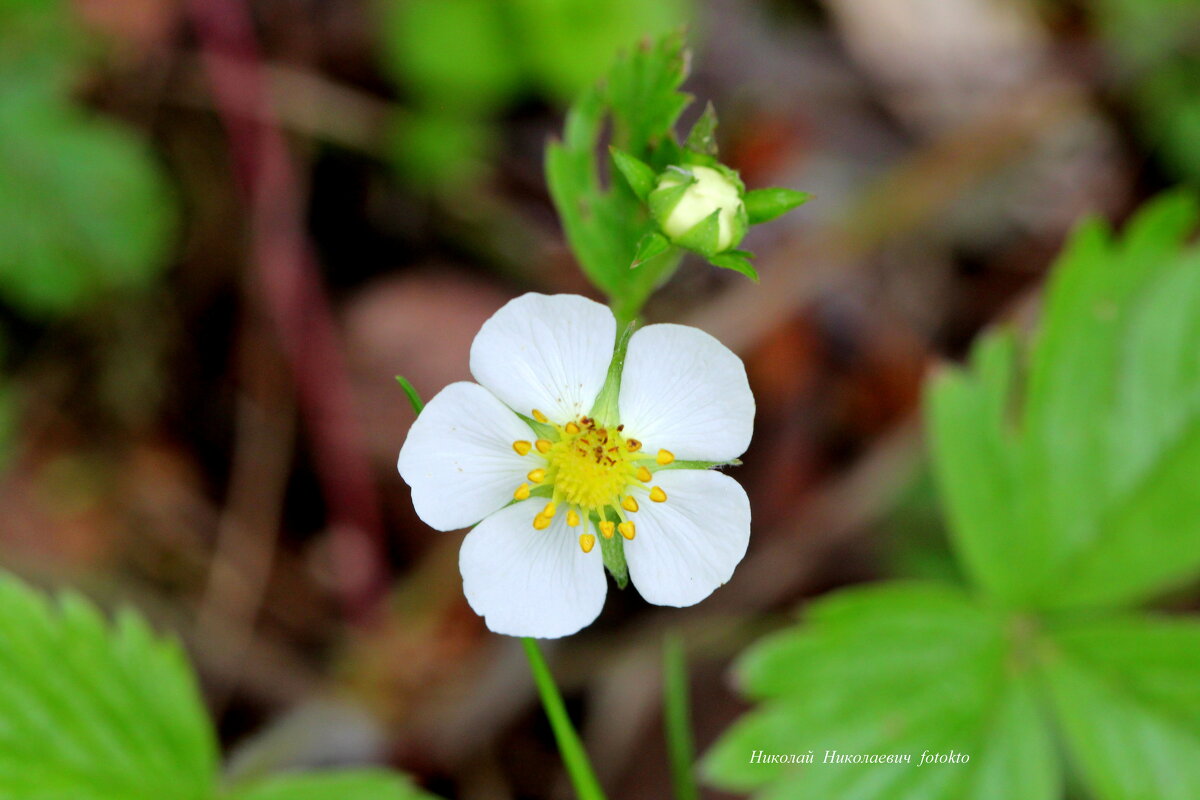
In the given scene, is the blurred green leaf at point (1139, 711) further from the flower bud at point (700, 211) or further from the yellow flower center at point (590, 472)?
the flower bud at point (700, 211)

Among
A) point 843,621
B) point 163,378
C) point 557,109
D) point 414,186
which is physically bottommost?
point 843,621

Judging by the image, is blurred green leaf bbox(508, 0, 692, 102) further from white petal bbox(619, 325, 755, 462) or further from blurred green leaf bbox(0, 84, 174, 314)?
white petal bbox(619, 325, 755, 462)

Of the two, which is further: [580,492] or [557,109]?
[557,109]

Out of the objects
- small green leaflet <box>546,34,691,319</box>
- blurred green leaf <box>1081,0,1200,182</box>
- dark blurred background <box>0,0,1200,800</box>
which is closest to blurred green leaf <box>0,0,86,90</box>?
dark blurred background <box>0,0,1200,800</box>

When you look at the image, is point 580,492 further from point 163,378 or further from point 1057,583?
point 163,378

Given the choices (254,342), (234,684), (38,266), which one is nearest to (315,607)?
(234,684)

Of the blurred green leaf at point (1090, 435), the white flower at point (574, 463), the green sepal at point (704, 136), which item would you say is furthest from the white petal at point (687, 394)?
the blurred green leaf at point (1090, 435)

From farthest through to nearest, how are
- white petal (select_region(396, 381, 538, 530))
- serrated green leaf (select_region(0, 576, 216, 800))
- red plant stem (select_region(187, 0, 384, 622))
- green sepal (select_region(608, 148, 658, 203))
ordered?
red plant stem (select_region(187, 0, 384, 622)) < serrated green leaf (select_region(0, 576, 216, 800)) < green sepal (select_region(608, 148, 658, 203)) < white petal (select_region(396, 381, 538, 530))
